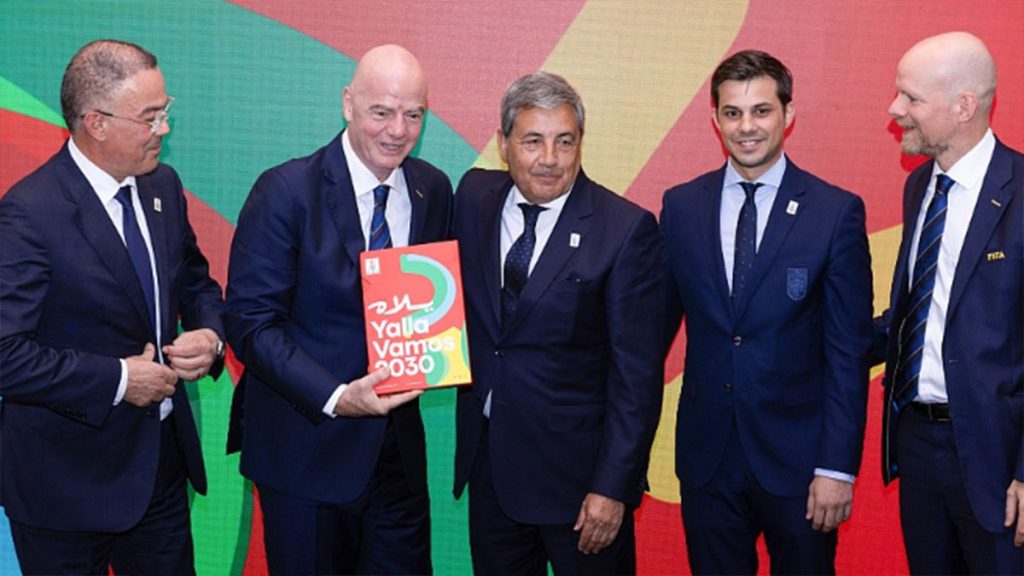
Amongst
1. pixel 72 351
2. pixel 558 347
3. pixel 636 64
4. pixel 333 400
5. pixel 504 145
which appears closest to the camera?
pixel 72 351

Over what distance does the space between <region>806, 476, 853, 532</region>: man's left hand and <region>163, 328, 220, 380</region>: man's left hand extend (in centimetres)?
183

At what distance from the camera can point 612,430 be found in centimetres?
333

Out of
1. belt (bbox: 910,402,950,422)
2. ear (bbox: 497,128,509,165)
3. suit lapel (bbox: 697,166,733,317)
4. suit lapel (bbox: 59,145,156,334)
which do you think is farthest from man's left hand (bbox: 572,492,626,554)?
suit lapel (bbox: 59,145,156,334)

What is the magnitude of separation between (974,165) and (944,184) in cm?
10

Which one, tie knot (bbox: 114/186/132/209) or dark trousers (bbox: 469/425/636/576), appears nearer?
tie knot (bbox: 114/186/132/209)

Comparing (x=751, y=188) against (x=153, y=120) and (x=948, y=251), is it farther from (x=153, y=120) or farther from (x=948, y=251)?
(x=153, y=120)

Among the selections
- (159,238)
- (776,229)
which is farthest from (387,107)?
(776,229)

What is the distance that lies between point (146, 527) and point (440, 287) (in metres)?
1.13

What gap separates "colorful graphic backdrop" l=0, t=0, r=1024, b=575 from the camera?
436 centimetres

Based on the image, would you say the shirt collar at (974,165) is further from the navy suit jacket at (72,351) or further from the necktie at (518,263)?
the navy suit jacket at (72,351)

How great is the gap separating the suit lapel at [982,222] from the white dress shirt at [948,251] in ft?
0.11

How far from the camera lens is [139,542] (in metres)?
3.41

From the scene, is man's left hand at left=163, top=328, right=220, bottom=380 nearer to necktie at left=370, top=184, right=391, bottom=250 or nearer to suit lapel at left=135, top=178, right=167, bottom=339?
suit lapel at left=135, top=178, right=167, bottom=339

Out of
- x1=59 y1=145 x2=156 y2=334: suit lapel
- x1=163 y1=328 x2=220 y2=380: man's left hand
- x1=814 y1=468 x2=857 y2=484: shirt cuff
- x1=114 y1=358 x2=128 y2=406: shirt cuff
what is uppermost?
x1=59 y1=145 x2=156 y2=334: suit lapel
